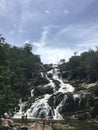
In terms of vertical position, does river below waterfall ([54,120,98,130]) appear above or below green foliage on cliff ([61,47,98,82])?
below

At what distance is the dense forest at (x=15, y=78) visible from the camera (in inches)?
1509

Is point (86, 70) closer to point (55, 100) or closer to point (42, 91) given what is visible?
point (42, 91)

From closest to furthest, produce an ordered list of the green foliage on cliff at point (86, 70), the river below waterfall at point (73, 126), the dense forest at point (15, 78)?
the dense forest at point (15, 78) < the river below waterfall at point (73, 126) < the green foliage on cliff at point (86, 70)

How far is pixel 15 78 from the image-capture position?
9269cm

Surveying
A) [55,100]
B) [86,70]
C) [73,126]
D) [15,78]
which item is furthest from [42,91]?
[73,126]

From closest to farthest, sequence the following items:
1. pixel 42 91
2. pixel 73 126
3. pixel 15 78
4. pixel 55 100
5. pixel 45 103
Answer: pixel 73 126, pixel 45 103, pixel 55 100, pixel 42 91, pixel 15 78

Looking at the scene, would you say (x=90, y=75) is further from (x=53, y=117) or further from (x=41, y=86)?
(x=53, y=117)

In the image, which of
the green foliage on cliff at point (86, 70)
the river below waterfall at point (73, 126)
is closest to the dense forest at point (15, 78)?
the river below waterfall at point (73, 126)

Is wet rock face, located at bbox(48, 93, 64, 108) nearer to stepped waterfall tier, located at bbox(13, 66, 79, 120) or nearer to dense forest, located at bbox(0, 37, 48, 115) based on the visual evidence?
stepped waterfall tier, located at bbox(13, 66, 79, 120)

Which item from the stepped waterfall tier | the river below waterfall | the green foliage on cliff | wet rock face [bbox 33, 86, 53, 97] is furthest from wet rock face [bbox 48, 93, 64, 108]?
the river below waterfall

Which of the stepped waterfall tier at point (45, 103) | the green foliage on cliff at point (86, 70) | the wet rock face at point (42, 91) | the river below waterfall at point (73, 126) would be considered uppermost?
the green foliage on cliff at point (86, 70)

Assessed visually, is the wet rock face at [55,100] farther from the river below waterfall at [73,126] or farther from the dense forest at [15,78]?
the river below waterfall at [73,126]

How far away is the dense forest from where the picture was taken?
126ft

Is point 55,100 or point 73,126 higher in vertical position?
point 55,100
